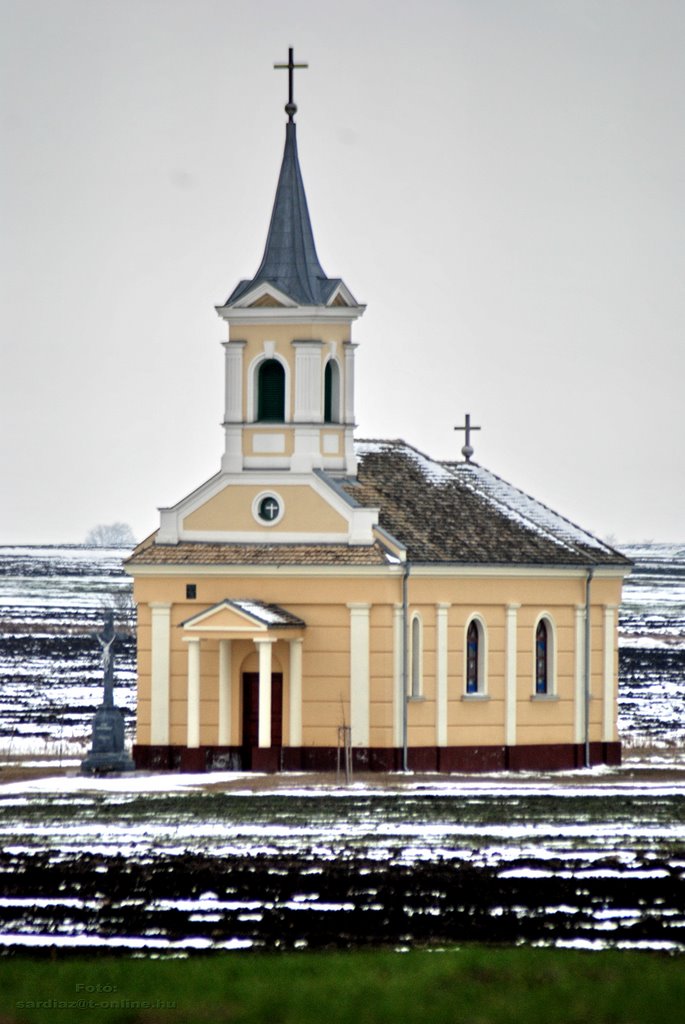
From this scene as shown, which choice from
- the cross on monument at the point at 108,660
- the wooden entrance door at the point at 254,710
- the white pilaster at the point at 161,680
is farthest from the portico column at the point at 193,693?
the cross on monument at the point at 108,660

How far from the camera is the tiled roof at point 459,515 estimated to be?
57406 mm

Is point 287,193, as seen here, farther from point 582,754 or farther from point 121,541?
point 121,541

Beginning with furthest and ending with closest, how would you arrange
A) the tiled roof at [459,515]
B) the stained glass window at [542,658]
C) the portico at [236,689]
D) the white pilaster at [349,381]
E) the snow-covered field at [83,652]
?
the snow-covered field at [83,652] < the stained glass window at [542,658] < the white pilaster at [349,381] < the tiled roof at [459,515] < the portico at [236,689]

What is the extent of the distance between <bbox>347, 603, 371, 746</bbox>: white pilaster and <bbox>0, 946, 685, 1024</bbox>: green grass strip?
25650 mm

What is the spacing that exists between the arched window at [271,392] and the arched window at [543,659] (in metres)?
7.37

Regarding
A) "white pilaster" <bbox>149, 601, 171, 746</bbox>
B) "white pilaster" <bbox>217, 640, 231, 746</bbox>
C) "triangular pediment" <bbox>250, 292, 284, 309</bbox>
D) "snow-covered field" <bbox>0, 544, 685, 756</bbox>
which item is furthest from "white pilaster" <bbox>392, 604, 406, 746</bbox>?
"snow-covered field" <bbox>0, 544, 685, 756</bbox>

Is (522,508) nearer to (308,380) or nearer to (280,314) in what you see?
(308,380)

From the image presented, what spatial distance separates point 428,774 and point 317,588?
171 inches

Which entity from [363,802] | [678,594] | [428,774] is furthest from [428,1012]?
[678,594]

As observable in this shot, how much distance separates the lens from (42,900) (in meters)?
33.8

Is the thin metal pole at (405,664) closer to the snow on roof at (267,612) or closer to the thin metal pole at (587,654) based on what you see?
the snow on roof at (267,612)

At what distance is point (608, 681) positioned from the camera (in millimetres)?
60406

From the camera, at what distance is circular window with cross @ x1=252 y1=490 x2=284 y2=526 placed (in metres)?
56.3

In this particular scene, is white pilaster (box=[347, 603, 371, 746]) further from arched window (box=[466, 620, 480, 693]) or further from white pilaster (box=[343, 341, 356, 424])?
white pilaster (box=[343, 341, 356, 424])
